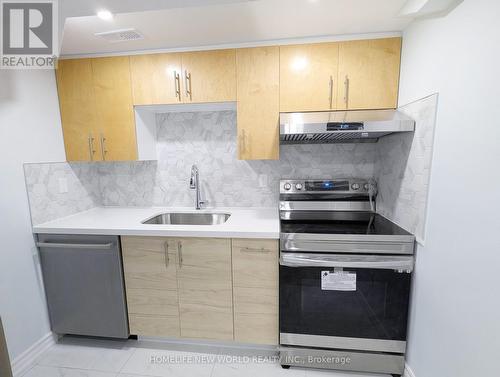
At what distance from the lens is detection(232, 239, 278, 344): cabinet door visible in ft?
5.20

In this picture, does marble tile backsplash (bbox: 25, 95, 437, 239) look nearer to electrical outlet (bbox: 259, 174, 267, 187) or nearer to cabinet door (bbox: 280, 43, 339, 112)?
electrical outlet (bbox: 259, 174, 267, 187)

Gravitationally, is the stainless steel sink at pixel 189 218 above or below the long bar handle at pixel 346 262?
above

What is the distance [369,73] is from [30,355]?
118 inches

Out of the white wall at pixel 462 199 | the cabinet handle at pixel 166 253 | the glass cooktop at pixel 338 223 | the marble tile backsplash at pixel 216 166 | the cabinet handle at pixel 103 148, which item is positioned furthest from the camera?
the marble tile backsplash at pixel 216 166

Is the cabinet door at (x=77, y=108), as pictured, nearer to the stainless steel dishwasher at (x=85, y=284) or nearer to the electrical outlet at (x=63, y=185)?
the electrical outlet at (x=63, y=185)

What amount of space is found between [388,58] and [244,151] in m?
1.12

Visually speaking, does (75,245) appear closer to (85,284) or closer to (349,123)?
(85,284)

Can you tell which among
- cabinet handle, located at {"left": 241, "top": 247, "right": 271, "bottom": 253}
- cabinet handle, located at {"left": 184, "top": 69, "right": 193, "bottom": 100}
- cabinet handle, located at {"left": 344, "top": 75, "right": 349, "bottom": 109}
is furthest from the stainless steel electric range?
cabinet handle, located at {"left": 184, "top": 69, "right": 193, "bottom": 100}

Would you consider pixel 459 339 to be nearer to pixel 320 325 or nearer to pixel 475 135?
pixel 320 325

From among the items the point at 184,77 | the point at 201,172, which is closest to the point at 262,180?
the point at 201,172

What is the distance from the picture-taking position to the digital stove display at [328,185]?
2.00 metres

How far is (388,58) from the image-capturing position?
159 centimetres

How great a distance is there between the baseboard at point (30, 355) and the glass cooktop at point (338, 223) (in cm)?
194

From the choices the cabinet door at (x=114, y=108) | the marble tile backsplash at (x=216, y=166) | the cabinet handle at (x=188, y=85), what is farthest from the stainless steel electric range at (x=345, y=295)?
the cabinet door at (x=114, y=108)
